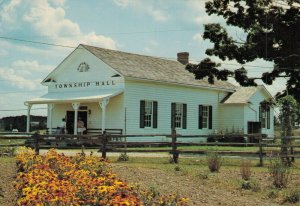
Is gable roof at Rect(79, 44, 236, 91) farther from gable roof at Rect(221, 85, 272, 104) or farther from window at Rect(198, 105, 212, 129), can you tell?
window at Rect(198, 105, 212, 129)

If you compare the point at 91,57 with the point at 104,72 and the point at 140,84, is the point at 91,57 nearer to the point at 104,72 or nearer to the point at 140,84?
the point at 104,72

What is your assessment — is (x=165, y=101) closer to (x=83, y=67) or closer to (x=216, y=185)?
(x=83, y=67)

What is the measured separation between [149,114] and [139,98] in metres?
1.50

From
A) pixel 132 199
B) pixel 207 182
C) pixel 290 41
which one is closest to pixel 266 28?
pixel 290 41

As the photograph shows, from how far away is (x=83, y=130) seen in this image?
106 ft

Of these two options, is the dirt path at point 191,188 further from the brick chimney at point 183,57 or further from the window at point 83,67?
the brick chimney at point 183,57

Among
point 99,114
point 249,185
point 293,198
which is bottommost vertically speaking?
point 293,198

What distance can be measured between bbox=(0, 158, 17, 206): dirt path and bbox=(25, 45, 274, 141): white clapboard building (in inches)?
670

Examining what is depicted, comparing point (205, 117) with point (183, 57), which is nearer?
point (205, 117)

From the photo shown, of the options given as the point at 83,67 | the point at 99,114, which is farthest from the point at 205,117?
the point at 83,67

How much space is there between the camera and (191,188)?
11.9m

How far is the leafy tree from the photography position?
25547mm

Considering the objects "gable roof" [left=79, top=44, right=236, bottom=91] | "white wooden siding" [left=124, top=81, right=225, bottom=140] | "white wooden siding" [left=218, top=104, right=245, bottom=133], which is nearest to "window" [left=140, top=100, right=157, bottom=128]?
"white wooden siding" [left=124, top=81, right=225, bottom=140]

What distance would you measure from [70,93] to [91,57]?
2.85m
